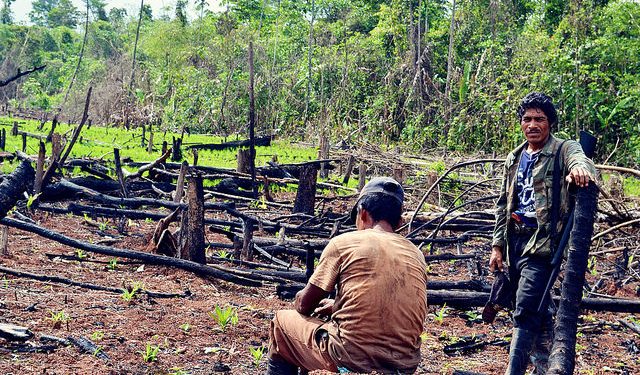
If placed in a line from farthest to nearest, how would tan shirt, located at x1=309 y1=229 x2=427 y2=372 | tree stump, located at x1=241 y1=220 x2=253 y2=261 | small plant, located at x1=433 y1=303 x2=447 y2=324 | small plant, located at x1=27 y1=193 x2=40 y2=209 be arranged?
small plant, located at x1=27 y1=193 x2=40 y2=209
tree stump, located at x1=241 y1=220 x2=253 y2=261
small plant, located at x1=433 y1=303 x2=447 y2=324
tan shirt, located at x1=309 y1=229 x2=427 y2=372

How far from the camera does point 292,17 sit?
36906 mm

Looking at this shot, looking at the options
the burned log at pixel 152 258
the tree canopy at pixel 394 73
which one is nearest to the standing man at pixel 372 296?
the burned log at pixel 152 258

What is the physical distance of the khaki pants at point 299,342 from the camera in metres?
3.38

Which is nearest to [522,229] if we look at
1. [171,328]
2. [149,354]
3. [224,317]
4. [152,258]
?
[224,317]

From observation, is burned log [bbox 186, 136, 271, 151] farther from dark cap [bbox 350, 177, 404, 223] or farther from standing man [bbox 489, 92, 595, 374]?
dark cap [bbox 350, 177, 404, 223]

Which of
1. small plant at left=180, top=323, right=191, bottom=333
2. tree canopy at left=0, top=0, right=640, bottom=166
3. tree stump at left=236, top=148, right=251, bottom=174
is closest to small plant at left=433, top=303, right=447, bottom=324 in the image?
small plant at left=180, top=323, right=191, bottom=333

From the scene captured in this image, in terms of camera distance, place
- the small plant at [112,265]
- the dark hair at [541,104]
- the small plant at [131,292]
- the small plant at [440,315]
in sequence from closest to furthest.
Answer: the dark hair at [541,104] → the small plant at [131,292] → the small plant at [440,315] → the small plant at [112,265]

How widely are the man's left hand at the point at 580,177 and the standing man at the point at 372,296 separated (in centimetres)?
99

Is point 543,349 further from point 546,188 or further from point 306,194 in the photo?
point 306,194

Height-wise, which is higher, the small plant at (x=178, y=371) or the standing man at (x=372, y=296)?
the standing man at (x=372, y=296)

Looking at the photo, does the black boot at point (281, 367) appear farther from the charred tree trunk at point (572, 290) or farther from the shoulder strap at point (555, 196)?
the shoulder strap at point (555, 196)

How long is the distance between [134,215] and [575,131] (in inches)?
546

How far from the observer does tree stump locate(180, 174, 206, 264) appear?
701 cm

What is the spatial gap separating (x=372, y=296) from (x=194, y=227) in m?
4.04
